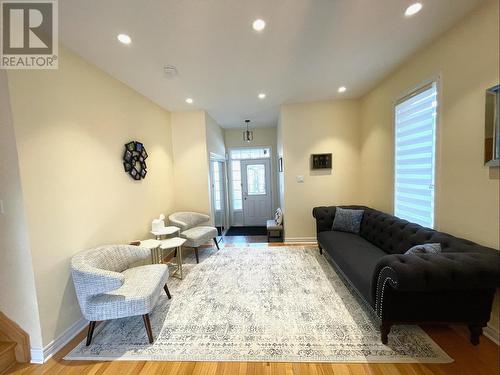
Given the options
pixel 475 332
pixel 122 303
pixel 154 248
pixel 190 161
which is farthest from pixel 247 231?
pixel 475 332

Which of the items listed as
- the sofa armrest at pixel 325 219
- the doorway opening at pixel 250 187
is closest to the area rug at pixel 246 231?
the doorway opening at pixel 250 187

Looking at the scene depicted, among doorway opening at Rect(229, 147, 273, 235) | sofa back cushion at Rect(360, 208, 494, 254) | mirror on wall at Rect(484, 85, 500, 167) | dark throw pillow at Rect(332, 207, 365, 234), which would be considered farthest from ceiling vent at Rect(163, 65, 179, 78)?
doorway opening at Rect(229, 147, 273, 235)

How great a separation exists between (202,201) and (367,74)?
3289mm

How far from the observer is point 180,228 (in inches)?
131

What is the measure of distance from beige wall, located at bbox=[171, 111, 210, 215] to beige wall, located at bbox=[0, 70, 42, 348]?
2.45 meters

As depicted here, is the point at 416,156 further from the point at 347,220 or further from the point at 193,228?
the point at 193,228

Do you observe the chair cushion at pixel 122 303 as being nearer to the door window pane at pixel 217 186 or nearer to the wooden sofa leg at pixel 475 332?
the wooden sofa leg at pixel 475 332

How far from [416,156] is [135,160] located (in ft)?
11.3

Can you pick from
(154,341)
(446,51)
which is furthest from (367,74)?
(154,341)

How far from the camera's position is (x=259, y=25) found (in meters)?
1.72

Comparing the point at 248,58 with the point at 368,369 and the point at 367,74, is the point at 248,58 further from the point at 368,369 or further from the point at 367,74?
the point at 368,369

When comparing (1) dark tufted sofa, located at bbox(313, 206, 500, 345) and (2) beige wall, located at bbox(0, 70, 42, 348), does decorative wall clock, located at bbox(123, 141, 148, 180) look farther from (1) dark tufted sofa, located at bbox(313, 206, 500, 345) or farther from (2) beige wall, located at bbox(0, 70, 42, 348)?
(1) dark tufted sofa, located at bbox(313, 206, 500, 345)

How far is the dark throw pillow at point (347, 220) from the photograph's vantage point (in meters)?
3.04

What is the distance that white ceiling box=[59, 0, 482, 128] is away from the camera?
1535 millimetres
